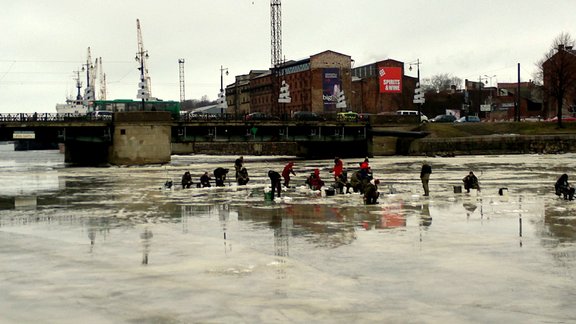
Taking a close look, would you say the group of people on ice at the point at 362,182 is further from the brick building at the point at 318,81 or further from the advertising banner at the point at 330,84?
the advertising banner at the point at 330,84

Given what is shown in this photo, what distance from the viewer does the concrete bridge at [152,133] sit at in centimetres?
7925

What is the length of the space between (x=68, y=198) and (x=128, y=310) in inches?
1024

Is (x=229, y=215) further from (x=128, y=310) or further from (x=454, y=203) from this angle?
(x=128, y=310)

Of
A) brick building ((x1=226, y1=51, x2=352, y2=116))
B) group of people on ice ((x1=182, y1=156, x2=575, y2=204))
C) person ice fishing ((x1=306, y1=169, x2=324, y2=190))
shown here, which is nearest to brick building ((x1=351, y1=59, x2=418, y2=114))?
brick building ((x1=226, y1=51, x2=352, y2=116))

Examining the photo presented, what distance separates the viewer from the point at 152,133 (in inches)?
3196

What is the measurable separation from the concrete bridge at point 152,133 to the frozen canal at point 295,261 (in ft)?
156

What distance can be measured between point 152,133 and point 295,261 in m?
65.7

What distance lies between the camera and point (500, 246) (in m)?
19.2

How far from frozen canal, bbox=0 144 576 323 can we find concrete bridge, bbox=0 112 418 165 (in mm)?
47564

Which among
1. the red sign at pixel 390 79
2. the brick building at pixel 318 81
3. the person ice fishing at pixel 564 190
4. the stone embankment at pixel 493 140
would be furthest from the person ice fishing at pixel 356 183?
the red sign at pixel 390 79

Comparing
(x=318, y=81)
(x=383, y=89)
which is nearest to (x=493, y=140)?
(x=383, y=89)

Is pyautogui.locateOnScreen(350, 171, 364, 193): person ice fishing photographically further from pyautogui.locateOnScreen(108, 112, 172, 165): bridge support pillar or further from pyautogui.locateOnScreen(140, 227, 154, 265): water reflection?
pyautogui.locateOnScreen(108, 112, 172, 165): bridge support pillar

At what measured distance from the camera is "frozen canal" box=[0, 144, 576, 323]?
1290cm

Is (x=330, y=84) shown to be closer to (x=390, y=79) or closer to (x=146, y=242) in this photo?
(x=390, y=79)
